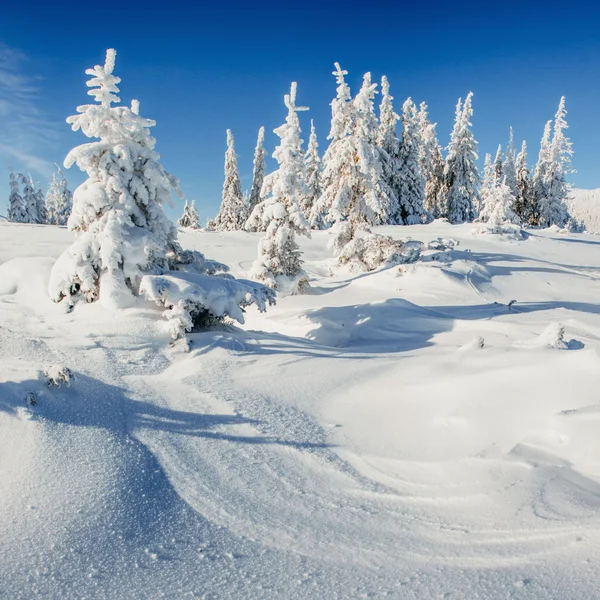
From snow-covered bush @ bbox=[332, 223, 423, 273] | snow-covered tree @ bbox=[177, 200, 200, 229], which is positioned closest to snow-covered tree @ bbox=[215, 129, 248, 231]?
snow-covered tree @ bbox=[177, 200, 200, 229]

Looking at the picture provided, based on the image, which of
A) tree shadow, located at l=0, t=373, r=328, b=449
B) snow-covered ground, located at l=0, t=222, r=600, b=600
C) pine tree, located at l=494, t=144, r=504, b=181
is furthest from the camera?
pine tree, located at l=494, t=144, r=504, b=181

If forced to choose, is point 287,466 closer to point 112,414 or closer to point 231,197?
point 112,414

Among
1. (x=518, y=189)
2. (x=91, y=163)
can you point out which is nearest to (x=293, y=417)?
(x=91, y=163)

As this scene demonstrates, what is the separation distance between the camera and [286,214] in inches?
694

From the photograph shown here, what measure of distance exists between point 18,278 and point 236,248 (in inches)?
663

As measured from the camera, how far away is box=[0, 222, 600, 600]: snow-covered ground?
2871mm

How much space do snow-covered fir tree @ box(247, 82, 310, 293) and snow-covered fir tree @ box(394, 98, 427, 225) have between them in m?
26.2

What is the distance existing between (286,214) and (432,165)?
39110 millimetres

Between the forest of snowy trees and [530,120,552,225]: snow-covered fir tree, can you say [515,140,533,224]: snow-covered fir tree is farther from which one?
the forest of snowy trees

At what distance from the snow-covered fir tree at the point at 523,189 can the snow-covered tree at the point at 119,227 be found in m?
53.9

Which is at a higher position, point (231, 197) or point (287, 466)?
point (231, 197)

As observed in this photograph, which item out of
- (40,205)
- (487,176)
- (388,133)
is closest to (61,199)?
(40,205)

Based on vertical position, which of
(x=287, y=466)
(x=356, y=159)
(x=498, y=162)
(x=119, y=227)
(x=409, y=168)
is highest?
(x=498, y=162)

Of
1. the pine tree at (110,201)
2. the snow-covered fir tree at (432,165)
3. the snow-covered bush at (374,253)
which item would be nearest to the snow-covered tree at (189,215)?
the snow-covered fir tree at (432,165)
